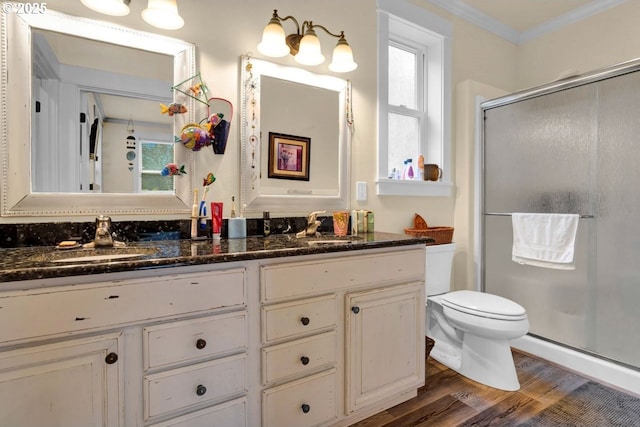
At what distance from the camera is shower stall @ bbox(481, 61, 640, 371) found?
1.86 m

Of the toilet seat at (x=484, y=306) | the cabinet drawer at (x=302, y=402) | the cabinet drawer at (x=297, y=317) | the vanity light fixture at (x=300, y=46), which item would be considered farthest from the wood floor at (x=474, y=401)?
the vanity light fixture at (x=300, y=46)

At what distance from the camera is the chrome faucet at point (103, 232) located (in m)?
1.29

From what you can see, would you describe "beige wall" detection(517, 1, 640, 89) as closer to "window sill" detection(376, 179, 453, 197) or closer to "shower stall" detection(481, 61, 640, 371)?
"shower stall" detection(481, 61, 640, 371)

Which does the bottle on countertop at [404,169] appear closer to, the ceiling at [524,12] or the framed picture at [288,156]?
the framed picture at [288,156]

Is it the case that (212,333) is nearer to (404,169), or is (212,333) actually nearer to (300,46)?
(300,46)

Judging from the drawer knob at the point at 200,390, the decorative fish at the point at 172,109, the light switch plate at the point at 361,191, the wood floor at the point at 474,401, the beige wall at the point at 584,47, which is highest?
the beige wall at the point at 584,47

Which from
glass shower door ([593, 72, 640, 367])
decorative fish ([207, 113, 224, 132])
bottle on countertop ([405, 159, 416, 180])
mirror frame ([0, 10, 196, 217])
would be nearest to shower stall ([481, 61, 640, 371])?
glass shower door ([593, 72, 640, 367])

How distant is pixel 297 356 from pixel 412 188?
4.78ft

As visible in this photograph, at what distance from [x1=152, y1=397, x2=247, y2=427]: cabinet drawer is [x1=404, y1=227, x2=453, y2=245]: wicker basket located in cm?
147

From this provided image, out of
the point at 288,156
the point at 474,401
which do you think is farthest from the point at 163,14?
the point at 474,401

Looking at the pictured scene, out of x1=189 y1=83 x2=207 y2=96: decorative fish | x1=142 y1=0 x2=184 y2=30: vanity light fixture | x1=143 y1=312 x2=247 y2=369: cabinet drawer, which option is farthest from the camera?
x1=189 y1=83 x2=207 y2=96: decorative fish

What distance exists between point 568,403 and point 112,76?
2752mm

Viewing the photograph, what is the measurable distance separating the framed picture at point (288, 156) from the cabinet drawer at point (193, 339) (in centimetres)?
89

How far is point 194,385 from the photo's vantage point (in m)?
1.08
